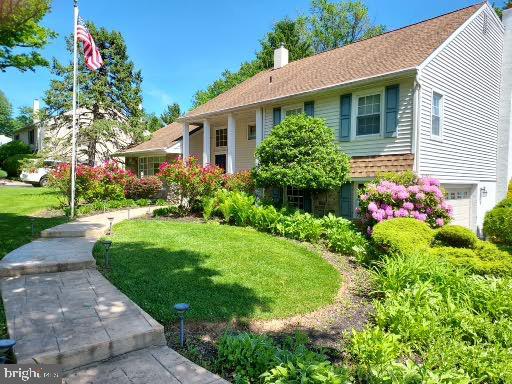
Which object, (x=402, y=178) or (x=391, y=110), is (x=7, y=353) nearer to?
(x=402, y=178)

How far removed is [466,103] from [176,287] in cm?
1183

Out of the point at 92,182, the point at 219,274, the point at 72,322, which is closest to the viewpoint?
the point at 72,322

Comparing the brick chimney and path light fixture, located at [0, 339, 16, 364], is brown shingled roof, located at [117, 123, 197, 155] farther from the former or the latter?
path light fixture, located at [0, 339, 16, 364]

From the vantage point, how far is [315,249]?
7.80 m

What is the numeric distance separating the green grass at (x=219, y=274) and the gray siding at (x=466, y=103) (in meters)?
5.54

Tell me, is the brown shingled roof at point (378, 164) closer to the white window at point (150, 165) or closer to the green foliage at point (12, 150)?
the white window at point (150, 165)

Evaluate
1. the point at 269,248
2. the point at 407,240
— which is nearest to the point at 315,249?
the point at 269,248

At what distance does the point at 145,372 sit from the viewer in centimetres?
292

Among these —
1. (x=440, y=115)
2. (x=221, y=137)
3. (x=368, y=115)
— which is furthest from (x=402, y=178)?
(x=221, y=137)

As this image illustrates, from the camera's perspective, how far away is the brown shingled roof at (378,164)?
9675 millimetres

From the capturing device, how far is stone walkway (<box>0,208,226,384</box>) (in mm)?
2898

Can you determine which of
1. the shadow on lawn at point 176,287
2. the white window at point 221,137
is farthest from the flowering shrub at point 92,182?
the shadow on lawn at point 176,287

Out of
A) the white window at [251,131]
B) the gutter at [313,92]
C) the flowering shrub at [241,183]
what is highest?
the gutter at [313,92]

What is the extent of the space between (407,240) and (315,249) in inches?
81.5
